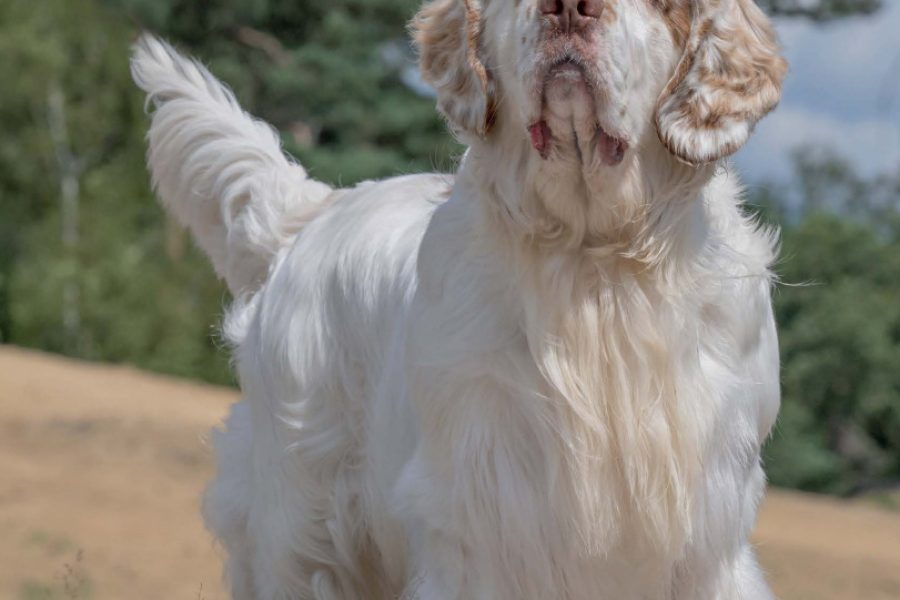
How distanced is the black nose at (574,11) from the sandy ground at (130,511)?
4775 mm

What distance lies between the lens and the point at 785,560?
34.7 feet

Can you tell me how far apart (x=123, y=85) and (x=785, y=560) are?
16.4 m

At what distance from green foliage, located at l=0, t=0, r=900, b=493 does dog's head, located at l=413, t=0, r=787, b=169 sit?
17222 mm

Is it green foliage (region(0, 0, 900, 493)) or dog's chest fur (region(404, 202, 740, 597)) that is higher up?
dog's chest fur (region(404, 202, 740, 597))

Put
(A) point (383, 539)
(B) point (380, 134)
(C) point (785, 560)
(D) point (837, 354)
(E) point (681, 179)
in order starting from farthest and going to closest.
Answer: (D) point (837, 354), (B) point (380, 134), (C) point (785, 560), (A) point (383, 539), (E) point (681, 179)

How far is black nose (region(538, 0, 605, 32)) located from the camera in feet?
11.2

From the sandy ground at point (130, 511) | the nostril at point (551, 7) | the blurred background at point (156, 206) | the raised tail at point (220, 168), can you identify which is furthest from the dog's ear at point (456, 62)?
the blurred background at point (156, 206)

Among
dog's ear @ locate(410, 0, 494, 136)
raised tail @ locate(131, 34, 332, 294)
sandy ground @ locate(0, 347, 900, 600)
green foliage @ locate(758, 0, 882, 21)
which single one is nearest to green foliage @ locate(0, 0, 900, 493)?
green foliage @ locate(758, 0, 882, 21)

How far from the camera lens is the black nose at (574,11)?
3414 millimetres

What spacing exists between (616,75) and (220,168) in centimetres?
234

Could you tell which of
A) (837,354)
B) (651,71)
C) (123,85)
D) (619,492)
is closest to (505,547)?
(619,492)

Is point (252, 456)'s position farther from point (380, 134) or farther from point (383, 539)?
point (380, 134)

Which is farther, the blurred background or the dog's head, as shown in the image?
the blurred background

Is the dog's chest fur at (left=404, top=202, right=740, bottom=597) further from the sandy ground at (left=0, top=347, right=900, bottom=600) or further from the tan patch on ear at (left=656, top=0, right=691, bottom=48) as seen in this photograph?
the sandy ground at (left=0, top=347, right=900, bottom=600)
